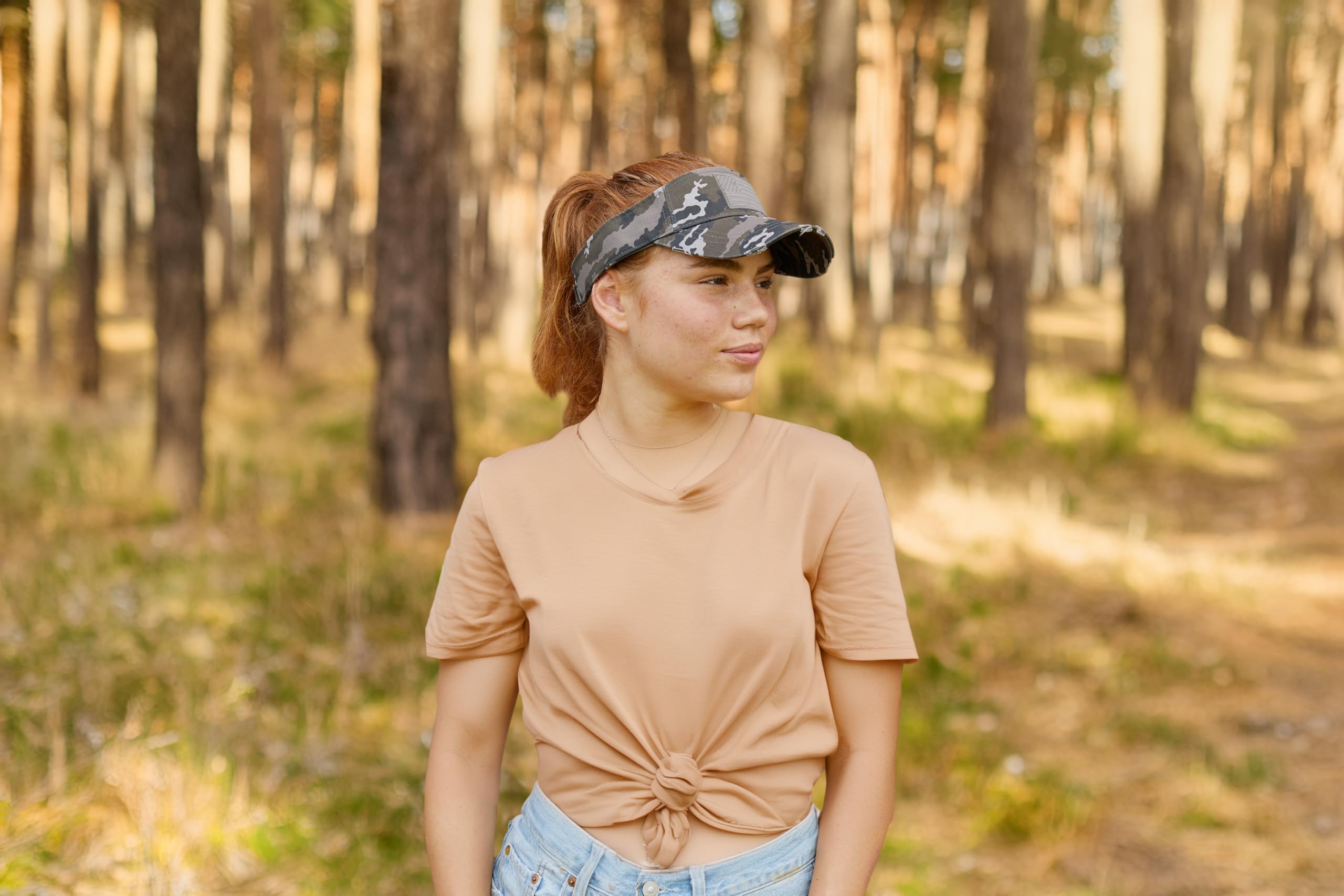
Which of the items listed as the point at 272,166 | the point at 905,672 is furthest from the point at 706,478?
the point at 272,166

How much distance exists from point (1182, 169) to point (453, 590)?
1332cm

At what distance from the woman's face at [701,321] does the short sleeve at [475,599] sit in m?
0.33

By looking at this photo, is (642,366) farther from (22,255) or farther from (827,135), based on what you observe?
(22,255)

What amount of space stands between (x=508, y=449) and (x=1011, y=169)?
6.67 metres

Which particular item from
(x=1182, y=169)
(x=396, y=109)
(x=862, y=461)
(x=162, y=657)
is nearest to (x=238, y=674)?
(x=162, y=657)

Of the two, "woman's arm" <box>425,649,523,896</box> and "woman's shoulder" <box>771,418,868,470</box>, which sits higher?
"woman's shoulder" <box>771,418,868,470</box>

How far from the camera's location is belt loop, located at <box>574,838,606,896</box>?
1.76 m

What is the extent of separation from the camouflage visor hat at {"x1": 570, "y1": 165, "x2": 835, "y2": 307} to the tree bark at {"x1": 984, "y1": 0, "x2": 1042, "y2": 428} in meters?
10.7

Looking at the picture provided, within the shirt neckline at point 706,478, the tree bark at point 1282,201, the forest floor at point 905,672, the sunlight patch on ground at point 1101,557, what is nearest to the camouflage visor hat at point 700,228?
the shirt neckline at point 706,478

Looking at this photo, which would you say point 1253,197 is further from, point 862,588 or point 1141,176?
point 862,588

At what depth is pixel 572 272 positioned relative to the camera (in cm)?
195

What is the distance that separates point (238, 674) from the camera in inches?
214

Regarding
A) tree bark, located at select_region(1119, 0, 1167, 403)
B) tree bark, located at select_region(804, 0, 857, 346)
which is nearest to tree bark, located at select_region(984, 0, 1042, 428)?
tree bark, located at select_region(1119, 0, 1167, 403)

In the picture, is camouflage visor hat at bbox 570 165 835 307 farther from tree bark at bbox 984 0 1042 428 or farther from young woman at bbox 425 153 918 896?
tree bark at bbox 984 0 1042 428
